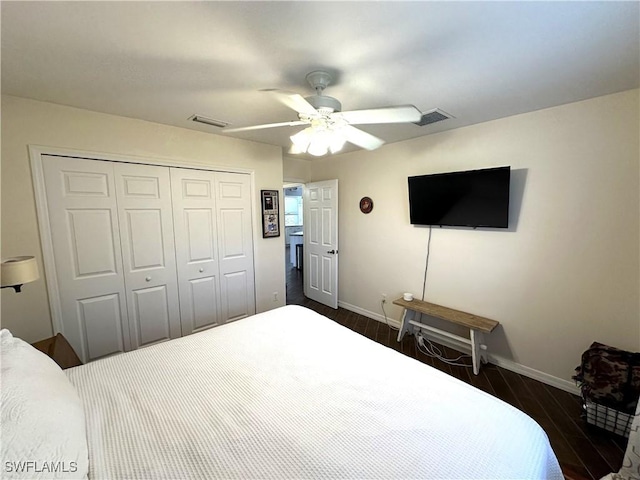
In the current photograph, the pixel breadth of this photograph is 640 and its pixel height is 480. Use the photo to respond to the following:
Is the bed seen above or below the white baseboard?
above

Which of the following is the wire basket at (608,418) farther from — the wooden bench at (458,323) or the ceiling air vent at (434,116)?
the ceiling air vent at (434,116)

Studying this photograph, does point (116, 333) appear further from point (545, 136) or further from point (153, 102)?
point (545, 136)

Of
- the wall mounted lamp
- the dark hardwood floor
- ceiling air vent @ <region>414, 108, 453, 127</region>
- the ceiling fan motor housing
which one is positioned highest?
ceiling air vent @ <region>414, 108, 453, 127</region>

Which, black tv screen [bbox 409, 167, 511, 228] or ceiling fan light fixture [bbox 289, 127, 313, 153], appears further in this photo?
black tv screen [bbox 409, 167, 511, 228]

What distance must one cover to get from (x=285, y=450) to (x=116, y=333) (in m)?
2.34

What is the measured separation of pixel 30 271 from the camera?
59.7 inches

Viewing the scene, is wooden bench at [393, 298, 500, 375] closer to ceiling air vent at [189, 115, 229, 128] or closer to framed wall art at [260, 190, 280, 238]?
framed wall art at [260, 190, 280, 238]

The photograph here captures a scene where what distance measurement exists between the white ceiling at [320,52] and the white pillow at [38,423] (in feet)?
4.79

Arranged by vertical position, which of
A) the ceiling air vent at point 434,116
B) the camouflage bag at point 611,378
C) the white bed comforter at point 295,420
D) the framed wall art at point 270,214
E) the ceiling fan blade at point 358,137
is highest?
the ceiling air vent at point 434,116

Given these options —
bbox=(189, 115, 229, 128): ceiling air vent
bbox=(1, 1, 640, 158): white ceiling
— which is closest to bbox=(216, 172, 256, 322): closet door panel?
bbox=(189, 115, 229, 128): ceiling air vent

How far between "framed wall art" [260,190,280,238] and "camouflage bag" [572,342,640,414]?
3145 mm

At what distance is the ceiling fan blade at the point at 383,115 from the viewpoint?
134cm

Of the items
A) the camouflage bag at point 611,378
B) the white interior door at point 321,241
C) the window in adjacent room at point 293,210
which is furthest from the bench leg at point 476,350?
the window in adjacent room at point 293,210

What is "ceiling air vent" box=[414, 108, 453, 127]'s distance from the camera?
2189 millimetres
